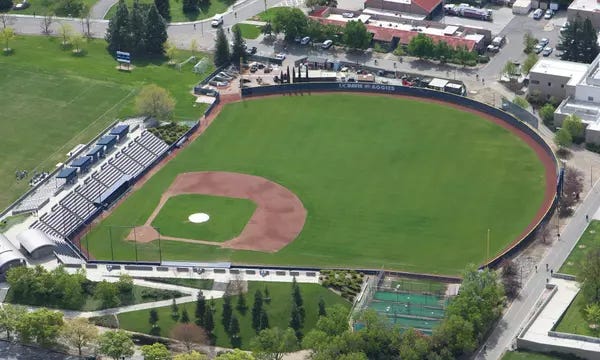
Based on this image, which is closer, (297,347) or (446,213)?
(297,347)

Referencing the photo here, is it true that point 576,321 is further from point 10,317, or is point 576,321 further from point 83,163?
point 83,163

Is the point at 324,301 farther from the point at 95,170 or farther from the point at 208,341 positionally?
the point at 95,170

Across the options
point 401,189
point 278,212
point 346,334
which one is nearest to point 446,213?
point 401,189

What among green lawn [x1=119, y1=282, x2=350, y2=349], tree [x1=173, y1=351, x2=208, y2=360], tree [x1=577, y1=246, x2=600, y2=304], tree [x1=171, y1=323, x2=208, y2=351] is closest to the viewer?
tree [x1=173, y1=351, x2=208, y2=360]

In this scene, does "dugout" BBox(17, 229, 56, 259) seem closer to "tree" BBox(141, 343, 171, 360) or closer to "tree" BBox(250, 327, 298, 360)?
"tree" BBox(141, 343, 171, 360)

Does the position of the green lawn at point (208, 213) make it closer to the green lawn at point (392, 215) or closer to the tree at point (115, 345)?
the green lawn at point (392, 215)

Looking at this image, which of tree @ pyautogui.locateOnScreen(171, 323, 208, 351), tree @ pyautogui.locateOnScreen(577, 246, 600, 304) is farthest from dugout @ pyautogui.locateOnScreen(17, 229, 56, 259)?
tree @ pyautogui.locateOnScreen(577, 246, 600, 304)
